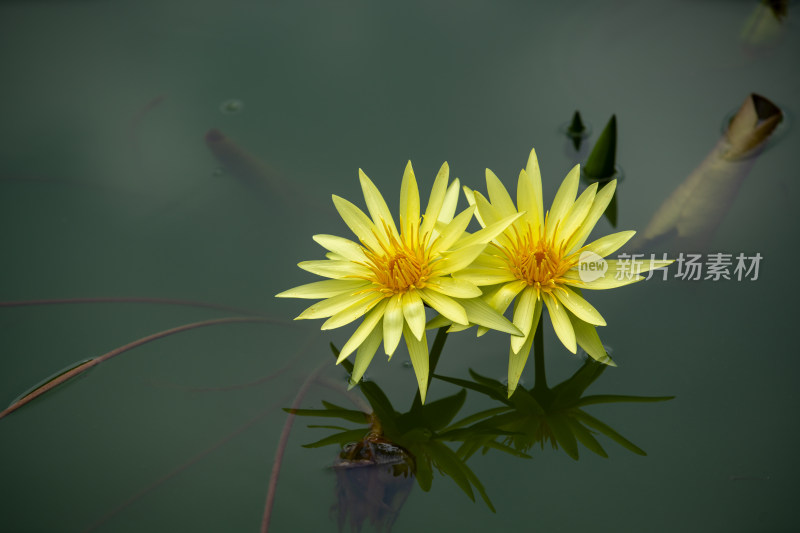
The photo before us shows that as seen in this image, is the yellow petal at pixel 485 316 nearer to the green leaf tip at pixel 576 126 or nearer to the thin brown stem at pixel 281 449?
the thin brown stem at pixel 281 449

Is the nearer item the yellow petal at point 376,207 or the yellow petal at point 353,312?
the yellow petal at point 353,312

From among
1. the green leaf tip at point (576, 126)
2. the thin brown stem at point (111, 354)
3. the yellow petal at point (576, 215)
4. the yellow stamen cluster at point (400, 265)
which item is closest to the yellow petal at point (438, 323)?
the yellow stamen cluster at point (400, 265)

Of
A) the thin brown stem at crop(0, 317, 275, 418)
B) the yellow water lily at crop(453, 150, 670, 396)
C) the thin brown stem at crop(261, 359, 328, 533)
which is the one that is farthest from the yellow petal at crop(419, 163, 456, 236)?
the thin brown stem at crop(0, 317, 275, 418)

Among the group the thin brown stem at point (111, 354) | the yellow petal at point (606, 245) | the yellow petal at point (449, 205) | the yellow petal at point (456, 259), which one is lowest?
the thin brown stem at point (111, 354)

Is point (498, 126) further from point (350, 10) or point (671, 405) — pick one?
point (671, 405)

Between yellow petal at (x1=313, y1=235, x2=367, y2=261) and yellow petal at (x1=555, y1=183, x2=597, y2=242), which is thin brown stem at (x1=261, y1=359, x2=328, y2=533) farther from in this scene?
yellow petal at (x1=555, y1=183, x2=597, y2=242)

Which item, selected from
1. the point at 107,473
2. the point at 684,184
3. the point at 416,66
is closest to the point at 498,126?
the point at 416,66
